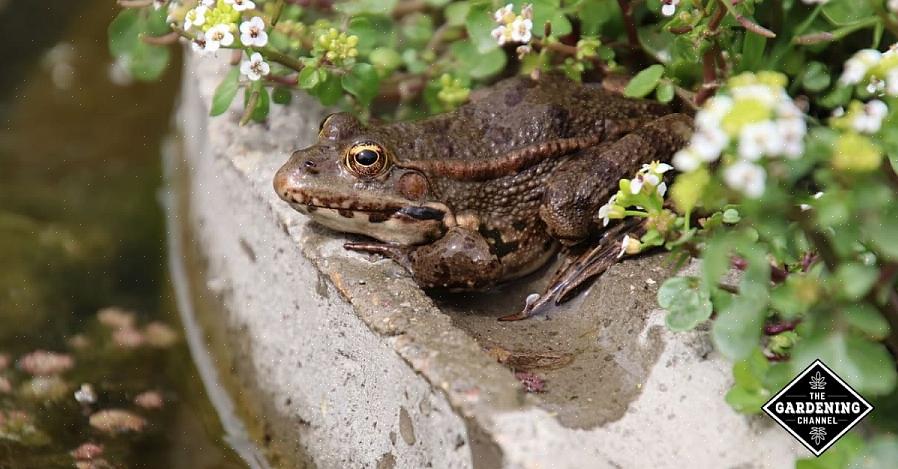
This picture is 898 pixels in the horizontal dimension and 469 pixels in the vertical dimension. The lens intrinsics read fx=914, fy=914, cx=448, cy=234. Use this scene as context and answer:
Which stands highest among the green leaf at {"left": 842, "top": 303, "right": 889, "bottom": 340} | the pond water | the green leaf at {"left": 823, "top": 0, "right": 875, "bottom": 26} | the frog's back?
the green leaf at {"left": 823, "top": 0, "right": 875, "bottom": 26}

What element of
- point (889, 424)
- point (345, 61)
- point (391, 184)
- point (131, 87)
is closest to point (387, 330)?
point (391, 184)

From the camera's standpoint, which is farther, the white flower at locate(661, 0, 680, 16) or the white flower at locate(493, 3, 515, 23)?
the white flower at locate(493, 3, 515, 23)

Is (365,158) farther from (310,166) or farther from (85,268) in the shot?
(85,268)

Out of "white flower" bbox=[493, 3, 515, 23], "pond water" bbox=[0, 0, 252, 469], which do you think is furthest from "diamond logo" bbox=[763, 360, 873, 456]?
"pond water" bbox=[0, 0, 252, 469]

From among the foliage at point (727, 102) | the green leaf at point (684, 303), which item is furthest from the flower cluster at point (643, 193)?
the green leaf at point (684, 303)

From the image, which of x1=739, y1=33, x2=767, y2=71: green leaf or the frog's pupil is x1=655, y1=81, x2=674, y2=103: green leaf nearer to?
x1=739, y1=33, x2=767, y2=71: green leaf

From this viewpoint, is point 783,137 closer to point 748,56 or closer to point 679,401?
point 679,401

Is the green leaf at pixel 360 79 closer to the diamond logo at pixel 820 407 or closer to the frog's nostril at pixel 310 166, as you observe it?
the frog's nostril at pixel 310 166

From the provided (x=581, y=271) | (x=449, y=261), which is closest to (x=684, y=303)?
(x=581, y=271)
